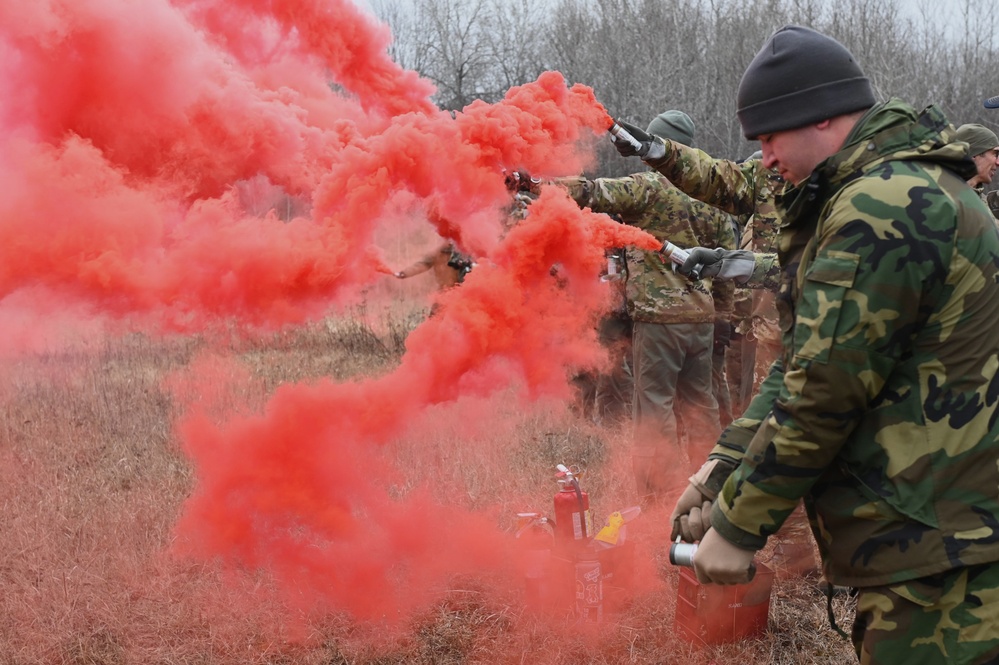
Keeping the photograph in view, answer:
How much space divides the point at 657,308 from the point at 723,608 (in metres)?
2.28

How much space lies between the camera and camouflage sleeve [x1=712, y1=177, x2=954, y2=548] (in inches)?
70.7

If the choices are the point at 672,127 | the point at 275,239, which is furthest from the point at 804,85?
the point at 672,127

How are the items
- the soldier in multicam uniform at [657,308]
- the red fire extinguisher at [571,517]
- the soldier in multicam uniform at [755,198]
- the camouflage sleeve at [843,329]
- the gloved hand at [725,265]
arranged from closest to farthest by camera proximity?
the camouflage sleeve at [843,329]
the red fire extinguisher at [571,517]
the gloved hand at [725,265]
the soldier in multicam uniform at [755,198]
the soldier in multicam uniform at [657,308]

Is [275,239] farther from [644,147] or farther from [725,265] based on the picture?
[725,265]

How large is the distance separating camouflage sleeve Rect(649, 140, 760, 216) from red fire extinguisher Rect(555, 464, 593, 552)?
1.91 metres

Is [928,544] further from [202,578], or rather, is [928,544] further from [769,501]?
[202,578]

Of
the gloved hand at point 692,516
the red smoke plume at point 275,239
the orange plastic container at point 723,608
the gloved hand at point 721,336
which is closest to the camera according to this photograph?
the gloved hand at point 692,516

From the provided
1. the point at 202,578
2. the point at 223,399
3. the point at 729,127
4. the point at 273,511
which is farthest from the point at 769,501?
the point at 729,127

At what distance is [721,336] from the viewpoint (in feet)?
23.4

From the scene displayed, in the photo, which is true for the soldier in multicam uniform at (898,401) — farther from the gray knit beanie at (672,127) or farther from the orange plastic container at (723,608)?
the gray knit beanie at (672,127)

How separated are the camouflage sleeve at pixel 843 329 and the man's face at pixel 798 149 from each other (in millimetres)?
224

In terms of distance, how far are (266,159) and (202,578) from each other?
99.5 inches

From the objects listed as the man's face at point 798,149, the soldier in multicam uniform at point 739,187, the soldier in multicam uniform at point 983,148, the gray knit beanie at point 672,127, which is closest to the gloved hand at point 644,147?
the soldier in multicam uniform at point 739,187

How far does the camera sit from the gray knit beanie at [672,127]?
575 centimetres
